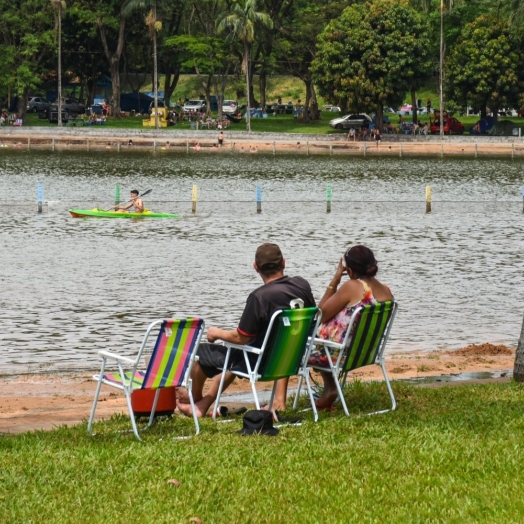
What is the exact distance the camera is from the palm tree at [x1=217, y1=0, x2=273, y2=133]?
89781 millimetres

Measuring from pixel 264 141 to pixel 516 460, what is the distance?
260ft

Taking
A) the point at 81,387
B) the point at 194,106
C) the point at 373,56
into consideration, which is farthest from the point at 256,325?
the point at 194,106

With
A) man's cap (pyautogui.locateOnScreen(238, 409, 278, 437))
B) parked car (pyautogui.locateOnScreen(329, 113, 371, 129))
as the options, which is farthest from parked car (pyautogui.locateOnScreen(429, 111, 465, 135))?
man's cap (pyautogui.locateOnScreen(238, 409, 278, 437))

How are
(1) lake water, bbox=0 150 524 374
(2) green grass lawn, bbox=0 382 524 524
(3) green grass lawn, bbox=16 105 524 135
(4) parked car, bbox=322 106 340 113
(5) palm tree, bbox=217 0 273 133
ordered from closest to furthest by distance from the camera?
(2) green grass lawn, bbox=0 382 524 524, (1) lake water, bbox=0 150 524 374, (5) palm tree, bbox=217 0 273 133, (3) green grass lawn, bbox=16 105 524 135, (4) parked car, bbox=322 106 340 113

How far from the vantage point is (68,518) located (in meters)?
7.05

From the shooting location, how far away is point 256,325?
32.3 ft

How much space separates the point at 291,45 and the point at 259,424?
8928cm

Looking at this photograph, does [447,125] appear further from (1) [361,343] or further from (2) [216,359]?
(2) [216,359]

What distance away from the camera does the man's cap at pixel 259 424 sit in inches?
368

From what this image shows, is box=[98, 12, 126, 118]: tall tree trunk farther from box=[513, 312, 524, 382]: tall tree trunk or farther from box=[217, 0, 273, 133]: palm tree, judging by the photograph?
box=[513, 312, 524, 382]: tall tree trunk

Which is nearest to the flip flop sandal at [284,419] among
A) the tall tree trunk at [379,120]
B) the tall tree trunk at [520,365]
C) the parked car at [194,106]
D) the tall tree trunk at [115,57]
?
the tall tree trunk at [520,365]

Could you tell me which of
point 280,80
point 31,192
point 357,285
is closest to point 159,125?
point 280,80

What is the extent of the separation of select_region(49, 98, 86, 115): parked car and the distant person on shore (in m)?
90.7

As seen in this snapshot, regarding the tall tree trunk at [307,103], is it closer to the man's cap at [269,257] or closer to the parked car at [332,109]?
the parked car at [332,109]
